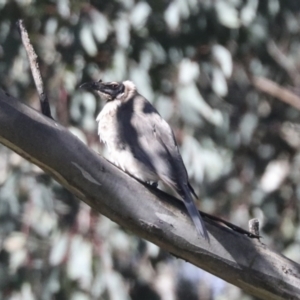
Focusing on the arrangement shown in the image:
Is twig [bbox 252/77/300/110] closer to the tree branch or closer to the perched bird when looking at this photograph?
the perched bird

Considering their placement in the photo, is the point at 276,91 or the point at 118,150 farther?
the point at 276,91

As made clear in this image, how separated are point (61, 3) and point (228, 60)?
1.13 metres

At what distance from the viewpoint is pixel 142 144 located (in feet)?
15.0

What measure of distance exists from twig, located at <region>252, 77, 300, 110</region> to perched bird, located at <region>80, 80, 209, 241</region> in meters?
2.86

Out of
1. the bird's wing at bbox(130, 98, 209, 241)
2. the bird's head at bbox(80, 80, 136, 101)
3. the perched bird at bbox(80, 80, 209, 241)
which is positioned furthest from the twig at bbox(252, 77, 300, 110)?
the bird's wing at bbox(130, 98, 209, 241)

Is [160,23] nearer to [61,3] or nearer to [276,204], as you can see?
[61,3]

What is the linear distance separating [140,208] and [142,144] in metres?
1.16

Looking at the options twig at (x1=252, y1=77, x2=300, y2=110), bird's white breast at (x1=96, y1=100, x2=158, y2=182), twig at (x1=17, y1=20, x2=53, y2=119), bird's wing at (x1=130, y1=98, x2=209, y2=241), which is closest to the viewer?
twig at (x1=17, y1=20, x2=53, y2=119)

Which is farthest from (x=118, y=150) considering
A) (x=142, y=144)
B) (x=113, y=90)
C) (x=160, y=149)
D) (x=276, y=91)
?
(x=276, y=91)

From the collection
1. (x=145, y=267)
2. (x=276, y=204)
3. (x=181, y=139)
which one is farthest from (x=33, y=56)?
(x=276, y=204)

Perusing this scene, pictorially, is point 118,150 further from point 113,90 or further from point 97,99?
point 97,99

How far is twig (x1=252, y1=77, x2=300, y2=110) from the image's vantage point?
25.6 ft

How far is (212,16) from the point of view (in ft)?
20.6

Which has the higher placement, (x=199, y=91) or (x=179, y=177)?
(x=179, y=177)
